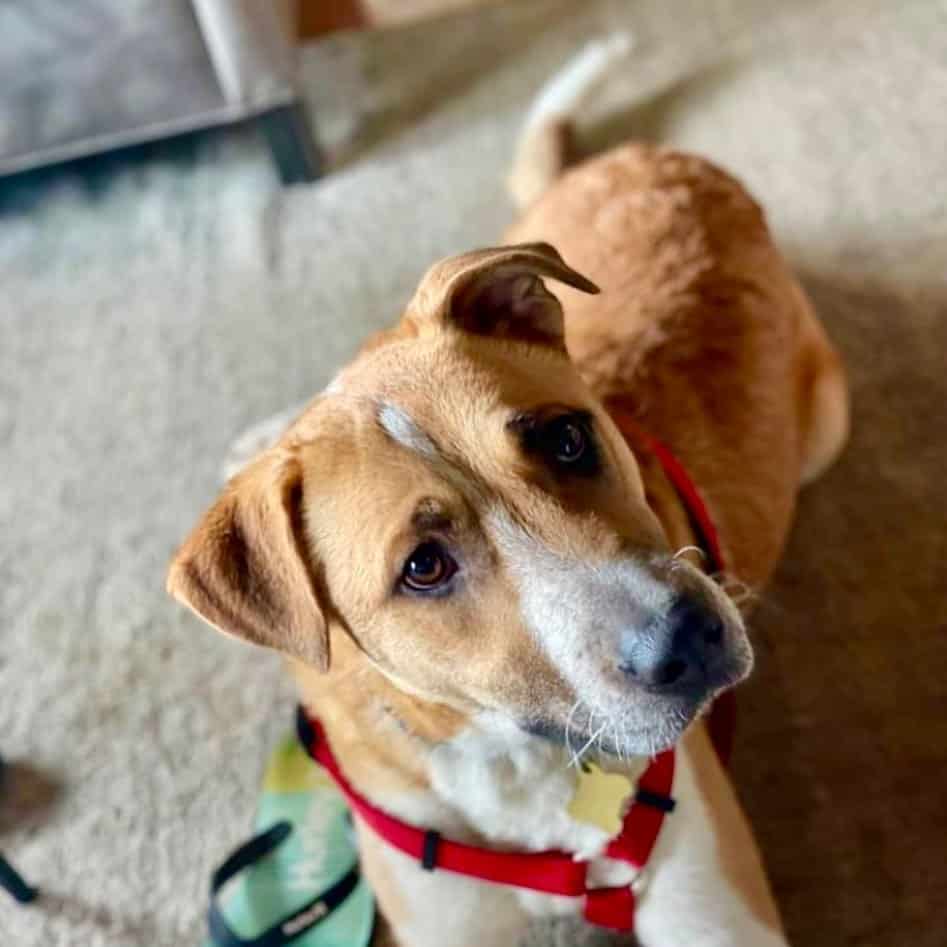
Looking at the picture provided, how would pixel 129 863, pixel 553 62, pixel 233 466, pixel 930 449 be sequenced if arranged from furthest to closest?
1. pixel 553 62
2. pixel 233 466
3. pixel 930 449
4. pixel 129 863

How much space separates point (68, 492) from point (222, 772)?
88 centimetres

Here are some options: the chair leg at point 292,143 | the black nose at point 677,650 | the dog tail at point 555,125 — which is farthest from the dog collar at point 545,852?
the chair leg at point 292,143

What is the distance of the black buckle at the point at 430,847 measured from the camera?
169cm

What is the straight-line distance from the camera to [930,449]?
2504mm

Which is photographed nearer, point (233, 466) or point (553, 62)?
point (233, 466)

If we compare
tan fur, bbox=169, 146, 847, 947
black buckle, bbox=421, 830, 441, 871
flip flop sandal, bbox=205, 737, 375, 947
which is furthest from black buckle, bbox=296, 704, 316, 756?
black buckle, bbox=421, 830, 441, 871

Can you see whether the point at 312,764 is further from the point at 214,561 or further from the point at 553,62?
the point at 553,62

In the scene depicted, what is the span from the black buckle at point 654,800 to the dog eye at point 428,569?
0.49 meters

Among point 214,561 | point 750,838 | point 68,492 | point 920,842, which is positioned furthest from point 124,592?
point 920,842

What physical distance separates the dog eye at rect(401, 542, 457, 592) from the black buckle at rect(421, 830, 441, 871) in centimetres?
45

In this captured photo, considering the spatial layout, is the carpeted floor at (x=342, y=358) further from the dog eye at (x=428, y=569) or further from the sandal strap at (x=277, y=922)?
the dog eye at (x=428, y=569)

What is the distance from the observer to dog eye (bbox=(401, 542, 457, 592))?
4.66 ft

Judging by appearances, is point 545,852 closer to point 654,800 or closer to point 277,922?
point 654,800

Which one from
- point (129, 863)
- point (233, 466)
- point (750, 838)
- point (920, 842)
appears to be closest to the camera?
point (750, 838)
